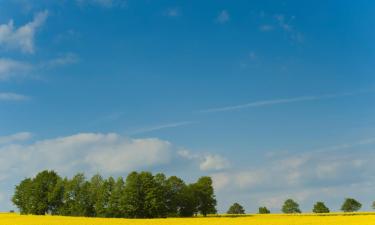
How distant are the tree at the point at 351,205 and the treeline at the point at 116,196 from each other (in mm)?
64420

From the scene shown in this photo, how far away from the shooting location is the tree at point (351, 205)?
166 meters

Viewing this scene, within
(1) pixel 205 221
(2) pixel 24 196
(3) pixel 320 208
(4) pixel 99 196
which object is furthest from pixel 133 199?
(3) pixel 320 208

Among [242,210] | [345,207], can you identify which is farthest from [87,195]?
[345,207]

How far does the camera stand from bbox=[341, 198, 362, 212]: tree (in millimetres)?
166250

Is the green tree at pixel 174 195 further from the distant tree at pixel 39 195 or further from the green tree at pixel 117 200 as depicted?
the distant tree at pixel 39 195

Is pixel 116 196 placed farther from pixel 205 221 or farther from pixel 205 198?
pixel 205 221

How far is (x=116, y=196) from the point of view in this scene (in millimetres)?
104312

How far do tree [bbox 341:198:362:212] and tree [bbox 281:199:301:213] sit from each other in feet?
54.0

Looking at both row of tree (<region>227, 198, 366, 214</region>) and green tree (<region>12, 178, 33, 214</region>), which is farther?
row of tree (<region>227, 198, 366, 214</region>)

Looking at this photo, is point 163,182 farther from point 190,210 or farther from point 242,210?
point 242,210

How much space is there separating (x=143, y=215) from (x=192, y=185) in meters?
26.3

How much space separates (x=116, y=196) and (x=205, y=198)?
28.7 m

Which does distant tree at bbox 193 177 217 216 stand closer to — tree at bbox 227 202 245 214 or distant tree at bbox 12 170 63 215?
distant tree at bbox 12 170 63 215

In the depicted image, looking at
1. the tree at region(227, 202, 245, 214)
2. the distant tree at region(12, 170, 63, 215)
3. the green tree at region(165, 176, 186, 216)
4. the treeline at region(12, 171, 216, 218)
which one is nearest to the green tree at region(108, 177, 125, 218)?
the treeline at region(12, 171, 216, 218)
